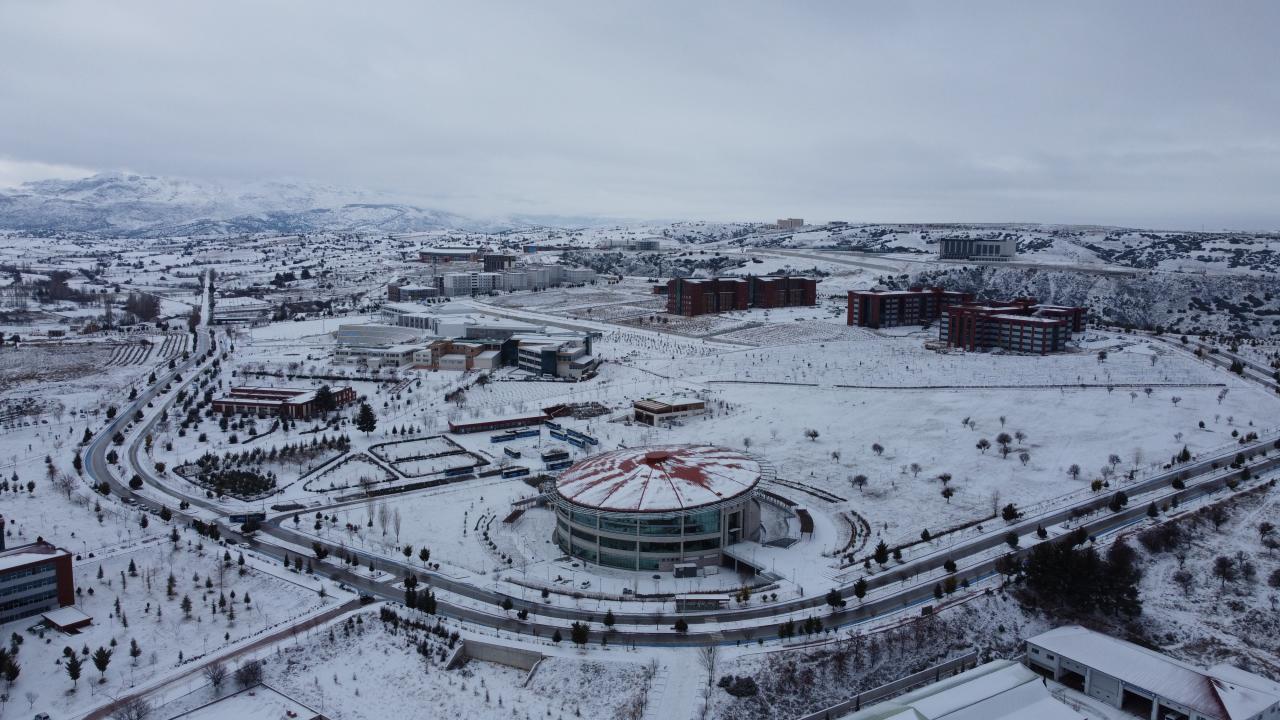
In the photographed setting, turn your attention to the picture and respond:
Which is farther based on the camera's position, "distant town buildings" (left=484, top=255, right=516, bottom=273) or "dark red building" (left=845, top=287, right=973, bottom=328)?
"distant town buildings" (left=484, top=255, right=516, bottom=273)

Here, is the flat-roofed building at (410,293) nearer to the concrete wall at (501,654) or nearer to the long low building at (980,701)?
the concrete wall at (501,654)

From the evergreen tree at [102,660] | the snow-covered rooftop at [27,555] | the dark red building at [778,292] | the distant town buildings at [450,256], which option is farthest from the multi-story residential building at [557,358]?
the distant town buildings at [450,256]

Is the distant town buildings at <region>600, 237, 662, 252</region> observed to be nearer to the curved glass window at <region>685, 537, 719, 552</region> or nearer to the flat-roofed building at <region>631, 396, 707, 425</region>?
the flat-roofed building at <region>631, 396, 707, 425</region>

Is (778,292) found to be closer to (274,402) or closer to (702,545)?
(274,402)

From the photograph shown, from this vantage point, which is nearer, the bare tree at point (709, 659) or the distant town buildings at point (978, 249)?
the bare tree at point (709, 659)

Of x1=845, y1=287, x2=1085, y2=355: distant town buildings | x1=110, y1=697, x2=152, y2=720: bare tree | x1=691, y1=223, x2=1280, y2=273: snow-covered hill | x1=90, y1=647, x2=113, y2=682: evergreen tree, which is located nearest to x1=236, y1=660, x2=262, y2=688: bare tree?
x1=110, y1=697, x2=152, y2=720: bare tree

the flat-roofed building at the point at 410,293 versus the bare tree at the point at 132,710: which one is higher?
the flat-roofed building at the point at 410,293

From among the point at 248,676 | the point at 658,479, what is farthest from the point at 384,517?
the point at 248,676
